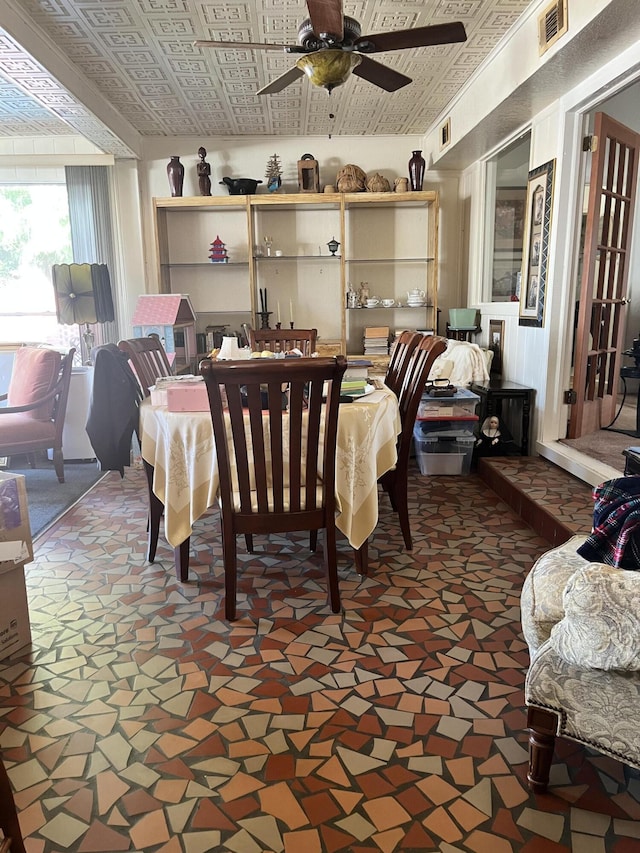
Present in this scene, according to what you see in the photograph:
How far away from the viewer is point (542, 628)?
4.68 feet

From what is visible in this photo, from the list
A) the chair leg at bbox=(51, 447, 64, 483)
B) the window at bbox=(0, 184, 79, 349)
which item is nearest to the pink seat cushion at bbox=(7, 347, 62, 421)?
the chair leg at bbox=(51, 447, 64, 483)

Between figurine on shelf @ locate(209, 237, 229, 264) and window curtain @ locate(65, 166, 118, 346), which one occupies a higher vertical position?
window curtain @ locate(65, 166, 118, 346)

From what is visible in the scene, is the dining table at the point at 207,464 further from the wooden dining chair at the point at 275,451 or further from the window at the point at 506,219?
the window at the point at 506,219

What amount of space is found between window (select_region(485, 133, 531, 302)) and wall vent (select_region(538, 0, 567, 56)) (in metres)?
1.67

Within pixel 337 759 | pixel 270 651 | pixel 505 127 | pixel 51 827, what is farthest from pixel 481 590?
pixel 505 127

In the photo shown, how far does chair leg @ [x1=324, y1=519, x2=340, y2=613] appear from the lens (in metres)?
2.18

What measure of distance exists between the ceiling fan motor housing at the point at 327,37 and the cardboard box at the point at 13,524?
6.83 ft

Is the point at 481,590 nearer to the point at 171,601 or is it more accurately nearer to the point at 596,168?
the point at 171,601

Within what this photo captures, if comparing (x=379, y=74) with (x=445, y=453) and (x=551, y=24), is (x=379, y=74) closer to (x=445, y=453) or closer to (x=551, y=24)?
(x=551, y=24)

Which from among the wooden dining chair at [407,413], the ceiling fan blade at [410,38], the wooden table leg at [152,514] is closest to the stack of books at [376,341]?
the wooden dining chair at [407,413]

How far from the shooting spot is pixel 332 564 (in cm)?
218

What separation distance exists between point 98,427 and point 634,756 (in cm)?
226

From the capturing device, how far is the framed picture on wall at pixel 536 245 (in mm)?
3650

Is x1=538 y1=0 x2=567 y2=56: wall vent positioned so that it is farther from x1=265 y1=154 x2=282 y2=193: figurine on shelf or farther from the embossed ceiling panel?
x1=265 y1=154 x2=282 y2=193: figurine on shelf
